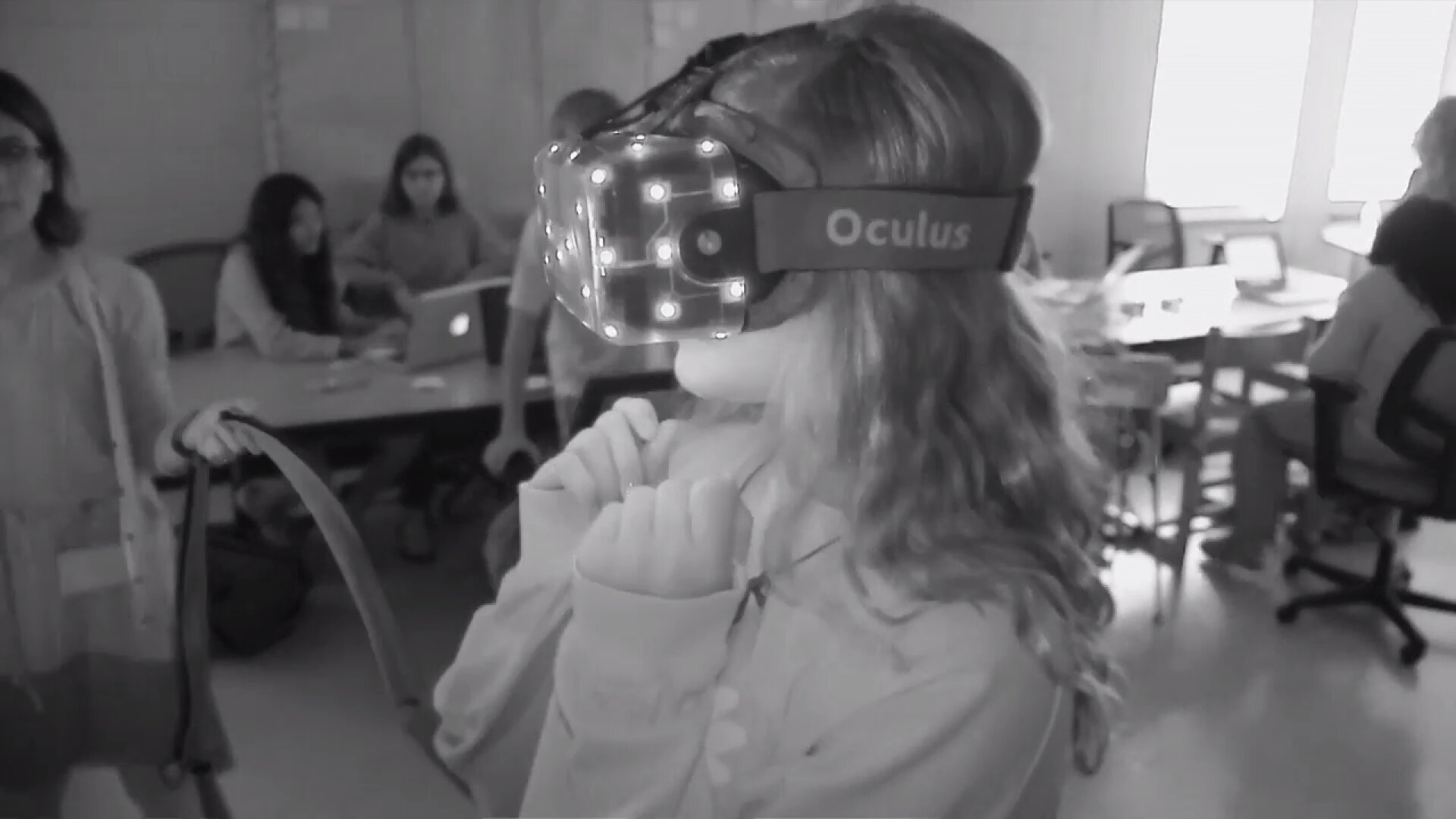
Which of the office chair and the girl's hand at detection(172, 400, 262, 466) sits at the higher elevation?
the girl's hand at detection(172, 400, 262, 466)

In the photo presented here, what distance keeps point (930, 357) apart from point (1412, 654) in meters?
2.83

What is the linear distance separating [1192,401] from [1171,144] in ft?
7.85

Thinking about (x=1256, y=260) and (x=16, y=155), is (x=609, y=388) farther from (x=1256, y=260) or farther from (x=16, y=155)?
(x=1256, y=260)

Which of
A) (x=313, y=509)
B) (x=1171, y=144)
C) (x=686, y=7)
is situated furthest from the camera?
(x=1171, y=144)

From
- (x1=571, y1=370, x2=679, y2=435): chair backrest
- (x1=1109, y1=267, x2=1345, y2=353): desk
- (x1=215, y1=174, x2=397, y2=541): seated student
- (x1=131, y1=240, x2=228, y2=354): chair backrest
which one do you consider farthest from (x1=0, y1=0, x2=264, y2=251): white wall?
(x1=1109, y1=267, x2=1345, y2=353): desk

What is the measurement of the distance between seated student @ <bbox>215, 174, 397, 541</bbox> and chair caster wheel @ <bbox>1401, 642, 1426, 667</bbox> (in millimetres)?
2897

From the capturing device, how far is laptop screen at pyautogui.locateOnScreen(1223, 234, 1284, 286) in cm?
427

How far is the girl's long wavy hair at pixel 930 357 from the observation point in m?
0.69

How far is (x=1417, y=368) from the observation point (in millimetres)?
2781

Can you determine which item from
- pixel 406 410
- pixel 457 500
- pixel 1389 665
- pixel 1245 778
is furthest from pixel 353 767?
pixel 1389 665

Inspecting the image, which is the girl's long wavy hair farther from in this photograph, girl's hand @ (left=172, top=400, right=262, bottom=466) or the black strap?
girl's hand @ (left=172, top=400, right=262, bottom=466)

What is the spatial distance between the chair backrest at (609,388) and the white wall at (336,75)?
6.45 feet

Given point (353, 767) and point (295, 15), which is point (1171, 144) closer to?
point (295, 15)

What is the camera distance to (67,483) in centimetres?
158
